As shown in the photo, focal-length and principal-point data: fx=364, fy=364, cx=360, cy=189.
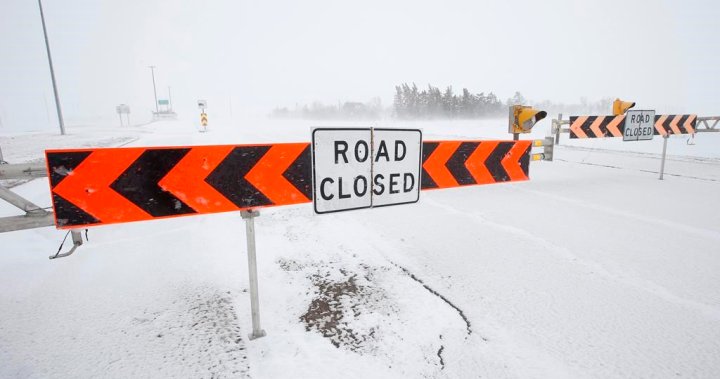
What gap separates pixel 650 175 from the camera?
8.03 m

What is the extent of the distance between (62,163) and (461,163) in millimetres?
2900

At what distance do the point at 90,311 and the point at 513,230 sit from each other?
433 cm

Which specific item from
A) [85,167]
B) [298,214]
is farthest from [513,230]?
[85,167]

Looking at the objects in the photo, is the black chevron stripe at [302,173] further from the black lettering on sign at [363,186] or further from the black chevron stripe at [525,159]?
the black chevron stripe at [525,159]

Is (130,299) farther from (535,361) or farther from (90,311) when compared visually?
(535,361)

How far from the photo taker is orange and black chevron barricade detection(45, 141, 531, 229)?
2.00 meters

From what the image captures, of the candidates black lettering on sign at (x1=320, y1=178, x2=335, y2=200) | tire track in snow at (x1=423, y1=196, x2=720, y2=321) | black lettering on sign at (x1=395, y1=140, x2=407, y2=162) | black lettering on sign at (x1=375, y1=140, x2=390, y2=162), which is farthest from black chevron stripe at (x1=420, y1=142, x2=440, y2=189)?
tire track in snow at (x1=423, y1=196, x2=720, y2=321)

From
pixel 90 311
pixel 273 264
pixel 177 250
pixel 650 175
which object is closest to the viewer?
pixel 90 311

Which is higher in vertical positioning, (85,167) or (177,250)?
(85,167)

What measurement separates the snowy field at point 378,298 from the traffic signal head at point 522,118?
1316 millimetres

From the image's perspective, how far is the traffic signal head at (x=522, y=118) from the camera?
5.29 meters

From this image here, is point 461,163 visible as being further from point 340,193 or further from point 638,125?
point 638,125

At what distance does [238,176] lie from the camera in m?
2.35

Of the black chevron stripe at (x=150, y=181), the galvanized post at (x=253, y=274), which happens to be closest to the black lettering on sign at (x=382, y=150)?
the galvanized post at (x=253, y=274)
